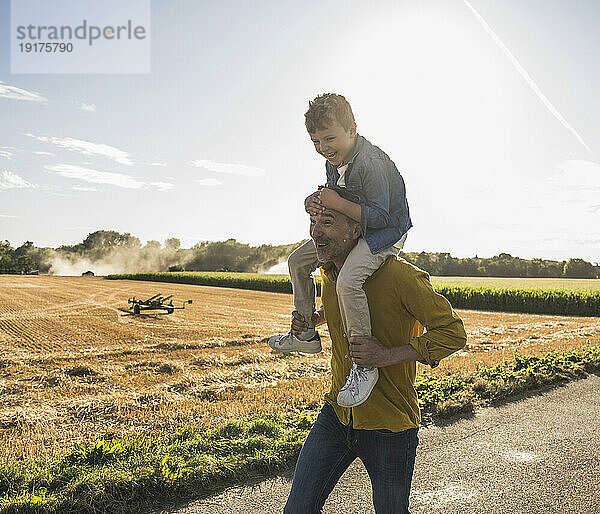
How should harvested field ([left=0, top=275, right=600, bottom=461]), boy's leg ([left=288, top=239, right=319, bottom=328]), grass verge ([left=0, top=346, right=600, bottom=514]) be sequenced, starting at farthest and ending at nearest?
1. harvested field ([left=0, top=275, right=600, bottom=461])
2. grass verge ([left=0, top=346, right=600, bottom=514])
3. boy's leg ([left=288, top=239, right=319, bottom=328])

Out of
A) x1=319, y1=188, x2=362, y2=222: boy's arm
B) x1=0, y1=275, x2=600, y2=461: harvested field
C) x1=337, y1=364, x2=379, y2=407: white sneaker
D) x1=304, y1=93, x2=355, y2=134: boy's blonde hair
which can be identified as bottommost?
x1=0, y1=275, x2=600, y2=461: harvested field

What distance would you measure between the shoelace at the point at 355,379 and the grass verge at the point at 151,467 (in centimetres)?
259

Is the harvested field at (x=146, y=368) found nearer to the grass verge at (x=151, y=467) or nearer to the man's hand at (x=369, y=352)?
Answer: the grass verge at (x=151, y=467)

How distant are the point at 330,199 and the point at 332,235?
16cm

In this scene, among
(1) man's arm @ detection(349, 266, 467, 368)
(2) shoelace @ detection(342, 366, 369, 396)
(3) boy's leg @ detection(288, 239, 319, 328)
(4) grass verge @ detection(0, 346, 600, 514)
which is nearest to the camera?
(1) man's arm @ detection(349, 266, 467, 368)

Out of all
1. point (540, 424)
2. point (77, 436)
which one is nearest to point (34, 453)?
point (77, 436)

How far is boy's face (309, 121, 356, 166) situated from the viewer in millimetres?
2533

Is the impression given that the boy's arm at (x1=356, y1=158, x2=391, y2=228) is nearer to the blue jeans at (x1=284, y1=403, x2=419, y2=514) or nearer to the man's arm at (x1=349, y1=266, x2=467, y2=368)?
the man's arm at (x1=349, y1=266, x2=467, y2=368)

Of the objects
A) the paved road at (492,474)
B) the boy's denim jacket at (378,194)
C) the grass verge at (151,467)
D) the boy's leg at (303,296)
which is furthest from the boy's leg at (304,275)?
the grass verge at (151,467)

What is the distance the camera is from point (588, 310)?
32.3 meters

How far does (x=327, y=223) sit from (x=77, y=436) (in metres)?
5.55

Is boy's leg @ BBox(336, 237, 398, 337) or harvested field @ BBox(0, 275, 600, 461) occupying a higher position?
boy's leg @ BBox(336, 237, 398, 337)

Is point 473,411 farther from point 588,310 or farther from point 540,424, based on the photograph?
point 588,310

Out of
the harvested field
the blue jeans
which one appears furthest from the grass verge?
the blue jeans
